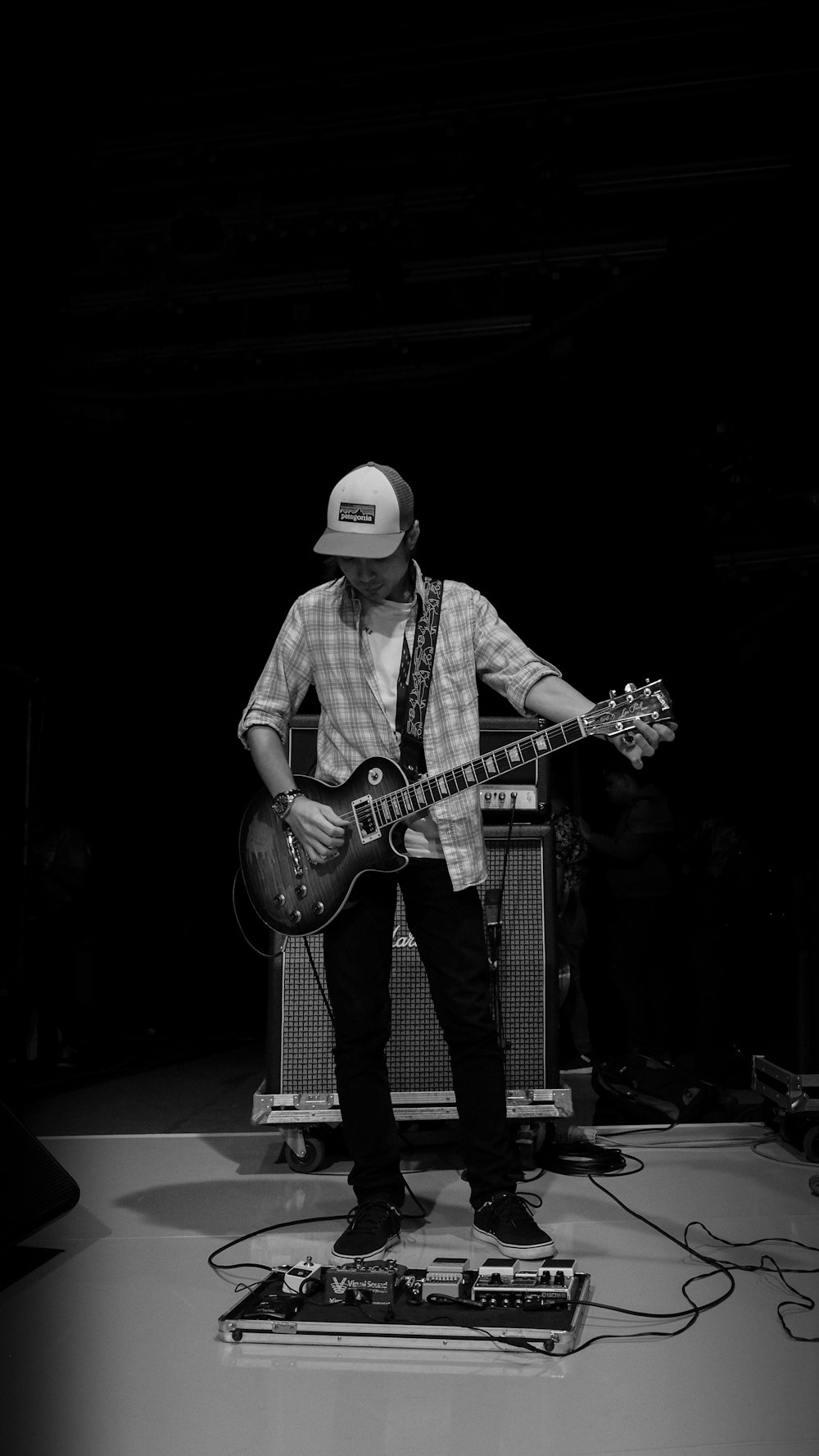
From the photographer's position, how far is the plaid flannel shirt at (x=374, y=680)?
9.59 ft

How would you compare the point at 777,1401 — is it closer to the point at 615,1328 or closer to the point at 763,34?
the point at 615,1328

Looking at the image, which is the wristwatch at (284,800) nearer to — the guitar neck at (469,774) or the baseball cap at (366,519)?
the guitar neck at (469,774)

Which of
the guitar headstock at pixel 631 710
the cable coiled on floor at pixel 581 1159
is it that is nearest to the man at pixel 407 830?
the guitar headstock at pixel 631 710

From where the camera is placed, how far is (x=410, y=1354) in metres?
2.24

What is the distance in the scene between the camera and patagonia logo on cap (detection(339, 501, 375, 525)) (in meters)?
2.77

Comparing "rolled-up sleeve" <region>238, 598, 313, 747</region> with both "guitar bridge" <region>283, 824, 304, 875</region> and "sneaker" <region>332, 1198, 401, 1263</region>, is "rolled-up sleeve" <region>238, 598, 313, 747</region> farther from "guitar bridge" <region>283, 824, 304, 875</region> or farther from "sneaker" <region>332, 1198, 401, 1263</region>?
"sneaker" <region>332, 1198, 401, 1263</region>

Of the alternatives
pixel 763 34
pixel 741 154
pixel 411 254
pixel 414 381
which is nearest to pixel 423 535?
pixel 414 381

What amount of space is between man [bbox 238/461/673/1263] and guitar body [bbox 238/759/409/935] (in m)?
0.06

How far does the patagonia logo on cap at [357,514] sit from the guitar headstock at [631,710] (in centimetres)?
70

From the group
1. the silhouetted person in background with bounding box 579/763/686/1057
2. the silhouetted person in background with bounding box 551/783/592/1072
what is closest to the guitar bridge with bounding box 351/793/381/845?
the silhouetted person in background with bounding box 551/783/592/1072

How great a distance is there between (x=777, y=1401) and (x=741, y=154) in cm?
593

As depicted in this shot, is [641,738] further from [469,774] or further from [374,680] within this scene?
[374,680]

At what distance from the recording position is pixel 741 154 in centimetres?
609

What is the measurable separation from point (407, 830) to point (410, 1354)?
1.13m
